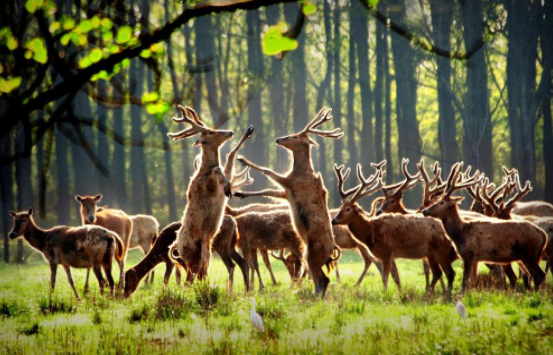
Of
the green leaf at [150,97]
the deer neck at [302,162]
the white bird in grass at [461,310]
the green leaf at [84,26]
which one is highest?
the green leaf at [84,26]

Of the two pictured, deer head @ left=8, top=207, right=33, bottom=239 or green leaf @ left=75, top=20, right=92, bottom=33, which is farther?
deer head @ left=8, top=207, right=33, bottom=239

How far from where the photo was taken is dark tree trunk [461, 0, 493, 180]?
24766 millimetres

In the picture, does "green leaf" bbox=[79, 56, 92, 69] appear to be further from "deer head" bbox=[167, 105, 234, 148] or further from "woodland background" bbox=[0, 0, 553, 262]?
"woodland background" bbox=[0, 0, 553, 262]

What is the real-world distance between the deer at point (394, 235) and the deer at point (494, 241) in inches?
16.3

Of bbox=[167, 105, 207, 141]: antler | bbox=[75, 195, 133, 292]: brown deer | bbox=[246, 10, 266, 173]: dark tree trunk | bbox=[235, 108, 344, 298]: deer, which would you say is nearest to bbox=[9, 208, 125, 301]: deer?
bbox=[75, 195, 133, 292]: brown deer

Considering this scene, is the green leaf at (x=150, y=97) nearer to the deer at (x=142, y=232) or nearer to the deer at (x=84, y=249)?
the deer at (x=84, y=249)

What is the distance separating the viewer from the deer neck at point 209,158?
8.57 meters

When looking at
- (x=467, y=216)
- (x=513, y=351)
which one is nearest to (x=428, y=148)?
(x=467, y=216)

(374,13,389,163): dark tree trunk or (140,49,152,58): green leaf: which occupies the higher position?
(374,13,389,163): dark tree trunk

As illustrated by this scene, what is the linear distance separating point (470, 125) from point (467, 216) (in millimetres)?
16611

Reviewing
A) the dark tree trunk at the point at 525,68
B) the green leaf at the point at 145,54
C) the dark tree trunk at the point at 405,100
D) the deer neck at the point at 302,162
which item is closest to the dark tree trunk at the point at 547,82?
the dark tree trunk at the point at 525,68

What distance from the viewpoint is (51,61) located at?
11.3 ft

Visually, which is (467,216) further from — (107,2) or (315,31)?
(315,31)

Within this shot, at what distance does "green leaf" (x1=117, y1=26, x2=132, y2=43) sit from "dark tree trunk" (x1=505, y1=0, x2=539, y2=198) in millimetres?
22226
